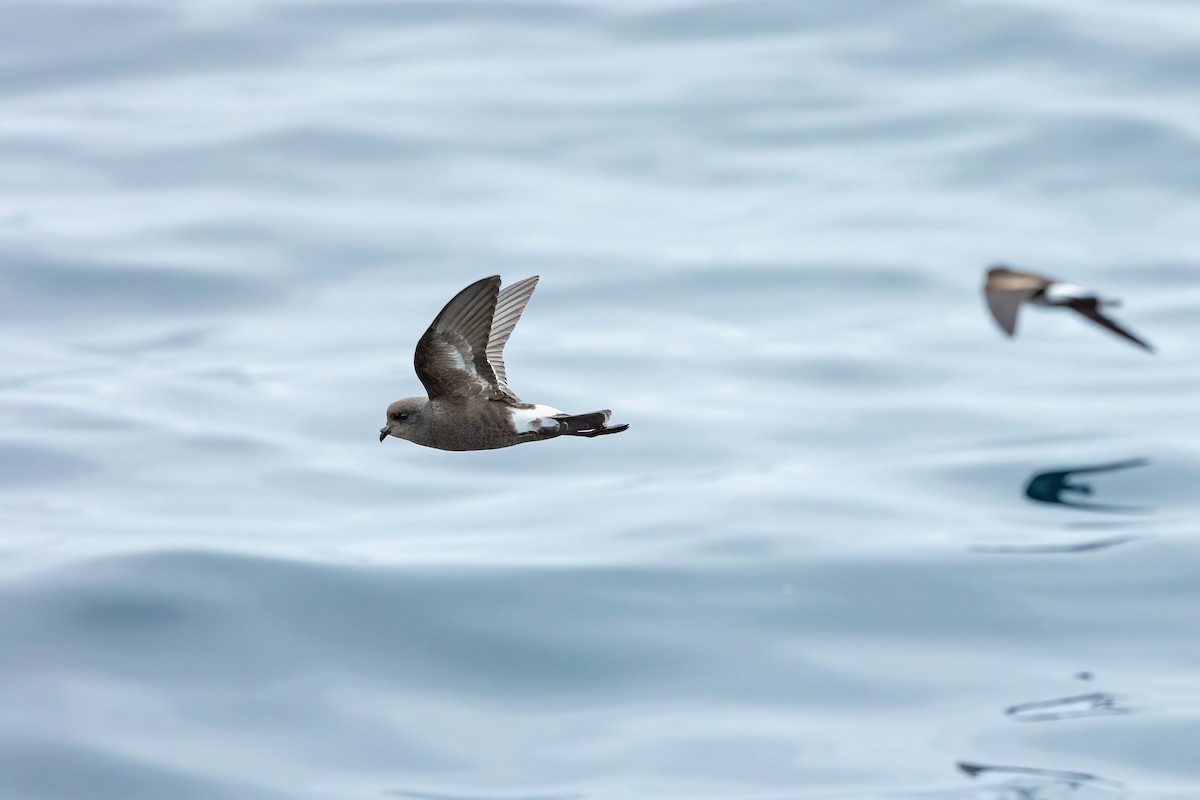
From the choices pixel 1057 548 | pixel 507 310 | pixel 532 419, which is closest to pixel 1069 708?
pixel 1057 548

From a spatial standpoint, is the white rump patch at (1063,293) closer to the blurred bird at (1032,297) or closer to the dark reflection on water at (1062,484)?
the blurred bird at (1032,297)

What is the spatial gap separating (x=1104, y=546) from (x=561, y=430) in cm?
3362

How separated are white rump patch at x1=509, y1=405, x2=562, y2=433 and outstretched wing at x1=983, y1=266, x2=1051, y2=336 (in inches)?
110

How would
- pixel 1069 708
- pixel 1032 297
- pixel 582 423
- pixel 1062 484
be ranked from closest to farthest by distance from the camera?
1. pixel 582 423
2. pixel 1032 297
3. pixel 1069 708
4. pixel 1062 484

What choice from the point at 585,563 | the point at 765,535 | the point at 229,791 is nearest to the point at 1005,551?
the point at 765,535

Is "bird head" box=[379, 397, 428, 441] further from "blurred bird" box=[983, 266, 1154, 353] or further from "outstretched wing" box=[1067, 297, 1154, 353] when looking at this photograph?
"outstretched wing" box=[1067, 297, 1154, 353]

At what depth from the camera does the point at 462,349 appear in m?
8.20

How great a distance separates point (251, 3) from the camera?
7006 centimetres

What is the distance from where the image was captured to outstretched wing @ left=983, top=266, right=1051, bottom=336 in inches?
382

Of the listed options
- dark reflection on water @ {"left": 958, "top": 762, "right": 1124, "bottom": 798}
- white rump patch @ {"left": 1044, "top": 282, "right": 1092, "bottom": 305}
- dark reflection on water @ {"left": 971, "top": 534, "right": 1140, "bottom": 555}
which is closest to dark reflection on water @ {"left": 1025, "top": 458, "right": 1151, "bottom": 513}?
dark reflection on water @ {"left": 971, "top": 534, "right": 1140, "bottom": 555}

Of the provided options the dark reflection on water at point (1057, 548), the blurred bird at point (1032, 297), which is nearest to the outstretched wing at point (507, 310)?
the blurred bird at point (1032, 297)

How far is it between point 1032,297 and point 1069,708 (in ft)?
87.8

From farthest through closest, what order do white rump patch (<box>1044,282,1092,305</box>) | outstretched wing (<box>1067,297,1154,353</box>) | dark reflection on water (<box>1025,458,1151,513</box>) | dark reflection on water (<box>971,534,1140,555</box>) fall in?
dark reflection on water (<box>1025,458,1151,513</box>)
dark reflection on water (<box>971,534,1140,555</box>)
white rump patch (<box>1044,282,1092,305</box>)
outstretched wing (<box>1067,297,1154,353</box>)

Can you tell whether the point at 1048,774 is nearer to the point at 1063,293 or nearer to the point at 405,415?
the point at 1063,293
